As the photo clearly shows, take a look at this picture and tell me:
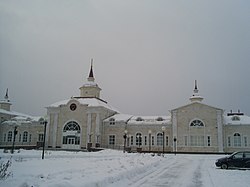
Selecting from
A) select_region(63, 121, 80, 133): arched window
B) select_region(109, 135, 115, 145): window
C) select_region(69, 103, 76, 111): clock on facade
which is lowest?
select_region(109, 135, 115, 145): window

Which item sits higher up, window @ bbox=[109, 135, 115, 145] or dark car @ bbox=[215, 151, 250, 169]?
window @ bbox=[109, 135, 115, 145]

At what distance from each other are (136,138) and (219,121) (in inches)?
582

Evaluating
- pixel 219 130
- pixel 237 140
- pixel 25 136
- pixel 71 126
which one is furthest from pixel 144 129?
pixel 25 136

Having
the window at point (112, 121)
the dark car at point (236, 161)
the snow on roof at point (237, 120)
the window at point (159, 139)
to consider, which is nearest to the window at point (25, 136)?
the window at point (112, 121)

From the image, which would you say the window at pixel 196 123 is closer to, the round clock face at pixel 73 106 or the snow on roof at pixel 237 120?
the snow on roof at pixel 237 120

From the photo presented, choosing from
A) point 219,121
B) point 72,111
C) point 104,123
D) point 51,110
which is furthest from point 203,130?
point 51,110

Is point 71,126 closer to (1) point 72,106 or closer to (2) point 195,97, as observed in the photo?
(1) point 72,106

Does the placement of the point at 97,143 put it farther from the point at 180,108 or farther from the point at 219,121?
the point at 219,121

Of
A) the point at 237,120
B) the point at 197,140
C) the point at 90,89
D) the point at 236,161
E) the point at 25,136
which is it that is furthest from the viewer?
the point at 90,89

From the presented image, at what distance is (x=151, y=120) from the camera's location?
53.8 m

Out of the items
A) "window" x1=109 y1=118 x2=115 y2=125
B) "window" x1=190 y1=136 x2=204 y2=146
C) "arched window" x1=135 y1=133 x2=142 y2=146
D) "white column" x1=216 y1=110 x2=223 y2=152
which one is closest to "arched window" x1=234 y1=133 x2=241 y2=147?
"white column" x1=216 y1=110 x2=223 y2=152

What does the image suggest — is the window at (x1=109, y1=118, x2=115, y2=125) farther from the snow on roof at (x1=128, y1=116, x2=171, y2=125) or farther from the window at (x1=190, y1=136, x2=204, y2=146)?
the window at (x1=190, y1=136, x2=204, y2=146)

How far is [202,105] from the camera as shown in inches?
1960

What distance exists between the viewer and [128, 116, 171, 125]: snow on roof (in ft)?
173
